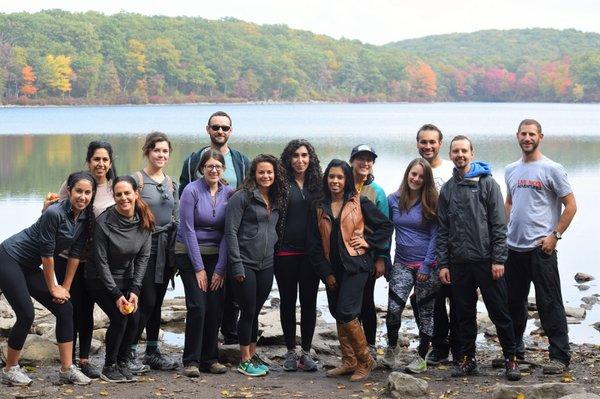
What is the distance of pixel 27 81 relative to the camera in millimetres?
109000

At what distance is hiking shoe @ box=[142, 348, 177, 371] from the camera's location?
749 centimetres

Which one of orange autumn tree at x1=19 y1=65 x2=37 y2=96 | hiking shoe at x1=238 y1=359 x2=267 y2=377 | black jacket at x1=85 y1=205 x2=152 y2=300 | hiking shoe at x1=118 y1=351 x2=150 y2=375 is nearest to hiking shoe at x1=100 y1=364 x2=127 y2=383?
hiking shoe at x1=118 y1=351 x2=150 y2=375

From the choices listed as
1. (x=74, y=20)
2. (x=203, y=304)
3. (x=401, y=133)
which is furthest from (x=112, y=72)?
(x=203, y=304)

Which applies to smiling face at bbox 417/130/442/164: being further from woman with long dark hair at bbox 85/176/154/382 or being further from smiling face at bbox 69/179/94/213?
smiling face at bbox 69/179/94/213

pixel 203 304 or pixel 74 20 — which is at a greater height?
pixel 74 20

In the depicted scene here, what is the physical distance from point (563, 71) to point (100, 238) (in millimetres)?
150163

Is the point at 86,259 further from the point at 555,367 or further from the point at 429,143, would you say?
the point at 555,367

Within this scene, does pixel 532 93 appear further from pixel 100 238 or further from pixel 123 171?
pixel 100 238

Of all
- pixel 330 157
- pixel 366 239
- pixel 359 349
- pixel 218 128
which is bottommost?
pixel 359 349

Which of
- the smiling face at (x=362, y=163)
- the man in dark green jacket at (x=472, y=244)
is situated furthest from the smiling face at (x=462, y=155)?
the smiling face at (x=362, y=163)

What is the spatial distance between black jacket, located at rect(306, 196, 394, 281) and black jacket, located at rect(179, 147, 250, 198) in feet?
2.56

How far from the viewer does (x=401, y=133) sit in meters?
54.6

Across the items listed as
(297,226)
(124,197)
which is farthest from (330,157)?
(124,197)

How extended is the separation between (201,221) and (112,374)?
1.33 m
